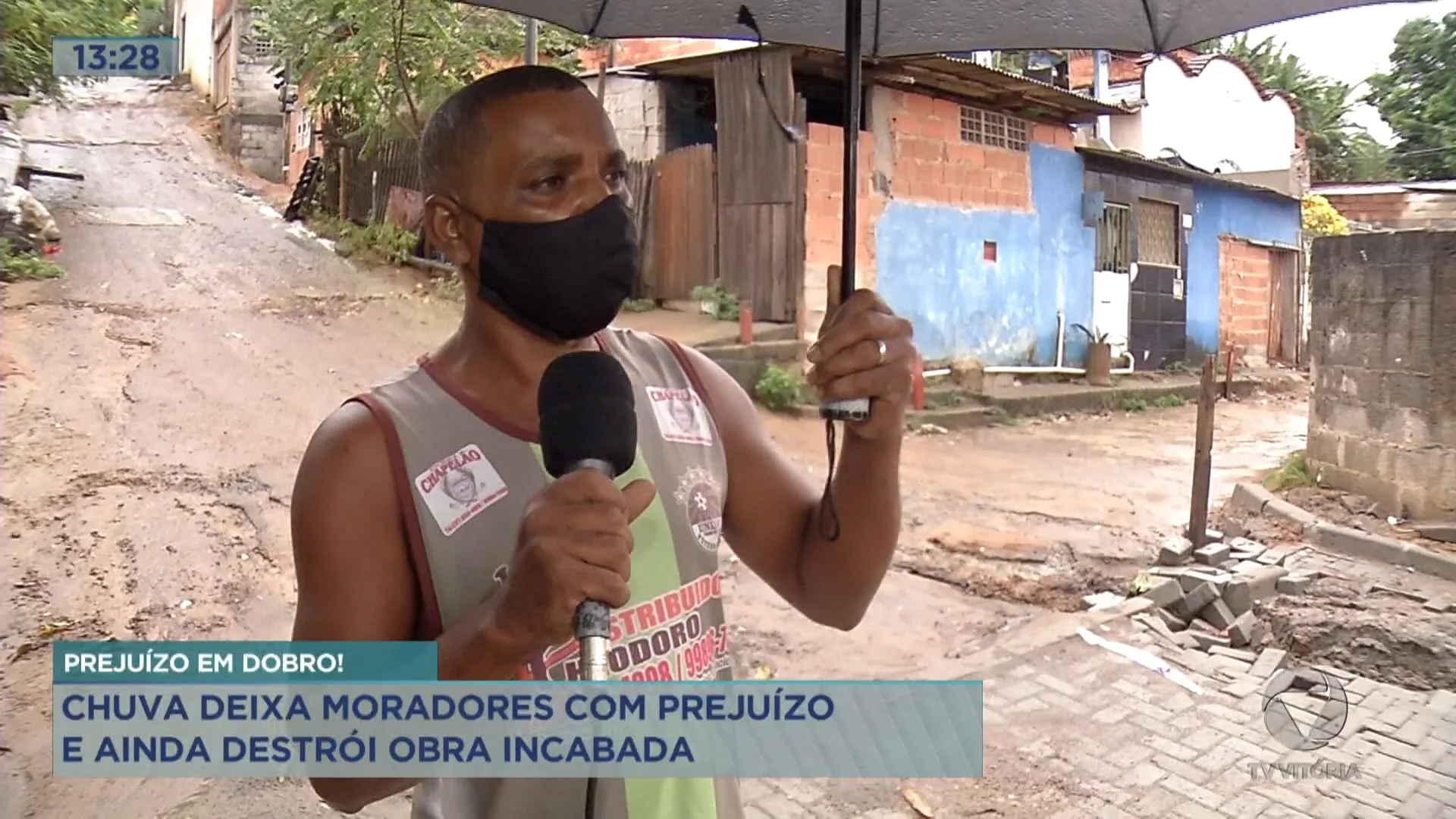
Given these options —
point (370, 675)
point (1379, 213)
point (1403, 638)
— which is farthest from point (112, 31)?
point (1379, 213)

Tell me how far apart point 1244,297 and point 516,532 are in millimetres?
17904

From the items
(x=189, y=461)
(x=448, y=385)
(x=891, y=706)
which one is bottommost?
(x=891, y=706)

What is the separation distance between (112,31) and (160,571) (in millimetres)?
2728

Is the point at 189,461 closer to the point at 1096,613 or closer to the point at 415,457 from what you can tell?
the point at 1096,613

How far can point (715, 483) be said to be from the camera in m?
1.34

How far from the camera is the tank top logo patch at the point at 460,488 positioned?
1.13 m

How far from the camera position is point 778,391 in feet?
31.3

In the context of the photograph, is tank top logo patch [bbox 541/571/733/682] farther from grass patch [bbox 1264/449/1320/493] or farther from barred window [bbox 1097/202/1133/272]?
barred window [bbox 1097/202/1133/272]

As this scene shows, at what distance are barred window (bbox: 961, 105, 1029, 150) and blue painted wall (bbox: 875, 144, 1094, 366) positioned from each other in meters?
0.32

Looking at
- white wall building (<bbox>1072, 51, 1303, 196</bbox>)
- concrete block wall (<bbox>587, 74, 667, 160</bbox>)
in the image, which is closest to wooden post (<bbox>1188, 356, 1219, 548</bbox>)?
concrete block wall (<bbox>587, 74, 667, 160</bbox>)

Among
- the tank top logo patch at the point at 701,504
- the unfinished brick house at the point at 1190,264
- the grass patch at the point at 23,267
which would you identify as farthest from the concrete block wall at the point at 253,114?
the tank top logo patch at the point at 701,504

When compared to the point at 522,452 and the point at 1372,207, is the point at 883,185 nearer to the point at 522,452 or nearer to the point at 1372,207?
the point at 1372,207

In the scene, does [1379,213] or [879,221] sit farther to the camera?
[1379,213]

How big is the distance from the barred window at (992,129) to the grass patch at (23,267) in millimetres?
9854
